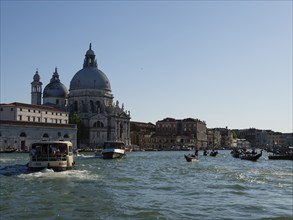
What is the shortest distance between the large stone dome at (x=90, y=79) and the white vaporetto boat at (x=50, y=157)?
6672 centimetres

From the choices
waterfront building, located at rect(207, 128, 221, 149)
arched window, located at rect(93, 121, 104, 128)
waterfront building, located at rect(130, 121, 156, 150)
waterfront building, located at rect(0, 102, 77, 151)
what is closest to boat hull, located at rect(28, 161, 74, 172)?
waterfront building, located at rect(0, 102, 77, 151)

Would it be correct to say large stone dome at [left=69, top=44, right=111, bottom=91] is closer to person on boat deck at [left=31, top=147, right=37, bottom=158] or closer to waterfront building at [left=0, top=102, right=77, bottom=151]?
waterfront building at [left=0, top=102, right=77, bottom=151]

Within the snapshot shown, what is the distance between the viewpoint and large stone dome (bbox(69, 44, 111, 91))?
91375mm

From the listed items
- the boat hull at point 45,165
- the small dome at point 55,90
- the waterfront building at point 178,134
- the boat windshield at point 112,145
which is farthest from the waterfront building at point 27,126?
the boat hull at point 45,165

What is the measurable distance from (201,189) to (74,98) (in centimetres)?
7534

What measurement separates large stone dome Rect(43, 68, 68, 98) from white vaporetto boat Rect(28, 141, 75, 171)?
69.1 metres

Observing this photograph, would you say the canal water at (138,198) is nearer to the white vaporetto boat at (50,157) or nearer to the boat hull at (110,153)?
the white vaporetto boat at (50,157)

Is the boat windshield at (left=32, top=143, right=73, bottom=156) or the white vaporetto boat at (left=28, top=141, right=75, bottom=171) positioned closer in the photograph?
the white vaporetto boat at (left=28, top=141, right=75, bottom=171)

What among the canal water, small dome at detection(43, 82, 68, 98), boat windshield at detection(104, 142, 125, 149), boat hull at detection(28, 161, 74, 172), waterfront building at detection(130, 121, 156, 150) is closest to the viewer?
the canal water

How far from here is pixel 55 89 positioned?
9412cm

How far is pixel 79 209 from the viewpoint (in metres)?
13.0

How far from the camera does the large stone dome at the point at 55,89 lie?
92.9 metres

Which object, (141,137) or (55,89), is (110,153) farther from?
(141,137)

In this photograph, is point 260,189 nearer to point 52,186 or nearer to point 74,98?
point 52,186
